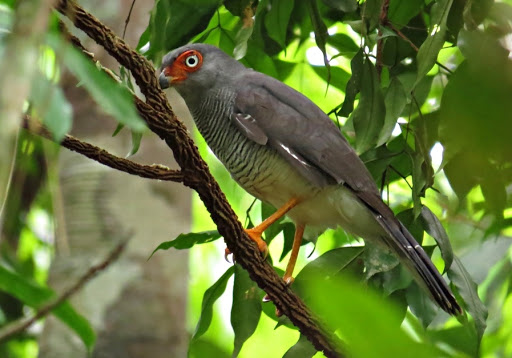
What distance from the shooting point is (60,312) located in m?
2.00

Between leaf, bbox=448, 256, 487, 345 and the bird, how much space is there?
1.38ft

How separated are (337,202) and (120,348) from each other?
1.79m

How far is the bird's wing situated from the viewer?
3.28 meters

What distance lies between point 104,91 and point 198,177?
1272 mm

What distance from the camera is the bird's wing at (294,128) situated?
328 centimetres

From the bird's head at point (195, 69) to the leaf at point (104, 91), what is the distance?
7.43ft

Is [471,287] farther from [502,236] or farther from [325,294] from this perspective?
[325,294]

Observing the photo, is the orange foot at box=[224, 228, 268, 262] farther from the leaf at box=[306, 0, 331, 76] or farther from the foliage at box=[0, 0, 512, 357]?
the leaf at box=[306, 0, 331, 76]

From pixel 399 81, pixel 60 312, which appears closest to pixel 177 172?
pixel 60 312

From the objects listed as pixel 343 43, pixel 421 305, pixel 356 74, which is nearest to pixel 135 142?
pixel 356 74

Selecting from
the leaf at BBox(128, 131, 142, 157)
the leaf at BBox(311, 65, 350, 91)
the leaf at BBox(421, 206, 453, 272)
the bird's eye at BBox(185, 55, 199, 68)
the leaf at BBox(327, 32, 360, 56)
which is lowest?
the leaf at BBox(421, 206, 453, 272)

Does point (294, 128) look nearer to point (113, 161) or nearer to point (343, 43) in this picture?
point (343, 43)

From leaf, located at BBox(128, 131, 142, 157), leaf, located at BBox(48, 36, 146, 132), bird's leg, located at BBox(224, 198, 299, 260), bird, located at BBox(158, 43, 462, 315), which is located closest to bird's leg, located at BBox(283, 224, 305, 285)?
bird, located at BBox(158, 43, 462, 315)

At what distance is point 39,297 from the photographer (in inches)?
81.1
